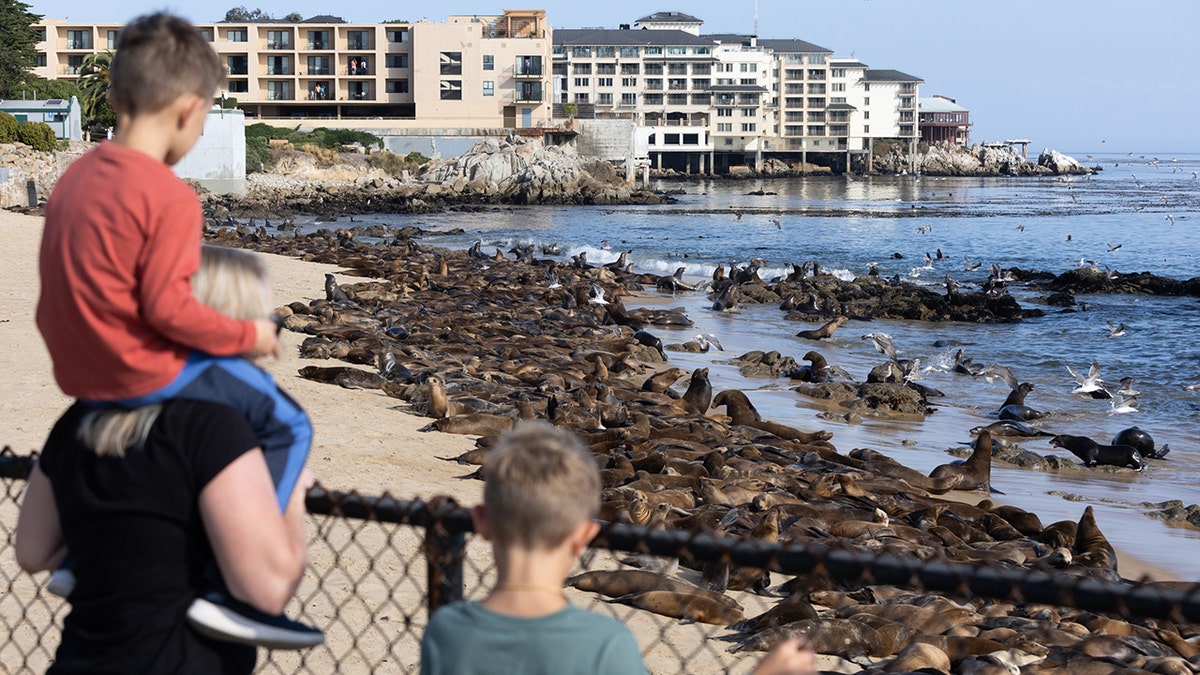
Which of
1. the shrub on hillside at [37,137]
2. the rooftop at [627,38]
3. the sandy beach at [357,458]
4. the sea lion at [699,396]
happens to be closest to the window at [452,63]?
the rooftop at [627,38]

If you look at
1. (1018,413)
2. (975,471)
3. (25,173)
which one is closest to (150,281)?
(975,471)

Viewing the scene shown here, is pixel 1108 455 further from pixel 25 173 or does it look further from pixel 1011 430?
pixel 25 173

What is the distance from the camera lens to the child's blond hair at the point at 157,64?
2.72 meters

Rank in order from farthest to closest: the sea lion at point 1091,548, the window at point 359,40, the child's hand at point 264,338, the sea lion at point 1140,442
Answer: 1. the window at point 359,40
2. the sea lion at point 1140,442
3. the sea lion at point 1091,548
4. the child's hand at point 264,338

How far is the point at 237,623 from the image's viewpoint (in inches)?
110

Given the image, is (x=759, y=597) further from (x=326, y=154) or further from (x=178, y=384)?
(x=326, y=154)

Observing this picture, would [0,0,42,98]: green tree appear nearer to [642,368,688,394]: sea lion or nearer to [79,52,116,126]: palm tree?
[79,52,116,126]: palm tree

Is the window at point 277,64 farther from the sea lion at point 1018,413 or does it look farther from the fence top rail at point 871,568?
the fence top rail at point 871,568

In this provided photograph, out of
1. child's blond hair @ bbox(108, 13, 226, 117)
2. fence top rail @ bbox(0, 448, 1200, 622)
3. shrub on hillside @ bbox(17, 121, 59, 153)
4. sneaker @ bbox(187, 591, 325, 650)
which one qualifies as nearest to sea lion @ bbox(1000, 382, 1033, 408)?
fence top rail @ bbox(0, 448, 1200, 622)

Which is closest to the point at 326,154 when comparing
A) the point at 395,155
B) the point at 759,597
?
Result: the point at 395,155

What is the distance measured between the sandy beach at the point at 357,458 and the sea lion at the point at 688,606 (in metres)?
0.07

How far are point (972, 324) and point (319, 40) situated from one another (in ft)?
262

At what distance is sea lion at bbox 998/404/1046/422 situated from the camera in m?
16.7

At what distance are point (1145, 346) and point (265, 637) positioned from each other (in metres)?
26.2
